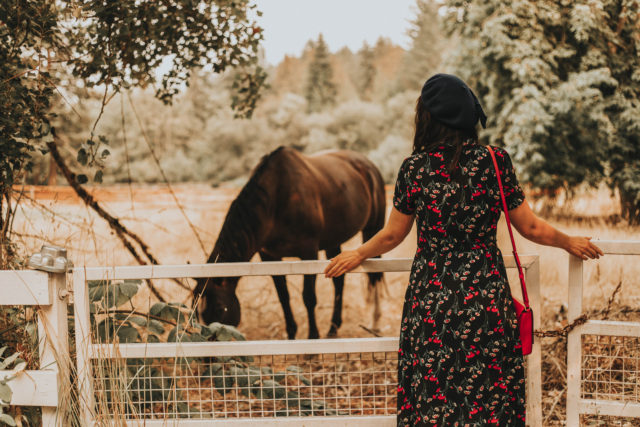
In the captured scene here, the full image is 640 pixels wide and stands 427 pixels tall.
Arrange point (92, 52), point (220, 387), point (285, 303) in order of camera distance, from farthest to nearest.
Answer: point (285, 303) < point (92, 52) < point (220, 387)

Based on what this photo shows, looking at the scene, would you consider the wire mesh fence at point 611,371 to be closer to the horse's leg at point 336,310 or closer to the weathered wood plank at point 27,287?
the weathered wood plank at point 27,287

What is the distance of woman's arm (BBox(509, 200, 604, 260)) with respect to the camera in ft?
6.38

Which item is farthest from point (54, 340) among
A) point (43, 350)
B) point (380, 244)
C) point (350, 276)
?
point (350, 276)

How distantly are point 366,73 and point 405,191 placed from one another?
50183 mm

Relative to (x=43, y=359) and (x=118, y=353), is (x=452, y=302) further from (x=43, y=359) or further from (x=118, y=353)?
(x=43, y=359)

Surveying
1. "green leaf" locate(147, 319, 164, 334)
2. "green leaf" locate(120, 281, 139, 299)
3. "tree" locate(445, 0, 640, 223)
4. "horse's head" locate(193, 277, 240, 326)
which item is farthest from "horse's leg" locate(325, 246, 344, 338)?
"tree" locate(445, 0, 640, 223)

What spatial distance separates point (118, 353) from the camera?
85.7 inches

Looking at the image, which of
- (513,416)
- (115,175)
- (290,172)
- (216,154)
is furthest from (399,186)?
(216,154)

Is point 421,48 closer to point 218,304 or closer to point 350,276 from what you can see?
point 350,276

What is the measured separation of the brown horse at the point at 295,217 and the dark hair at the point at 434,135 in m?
1.65

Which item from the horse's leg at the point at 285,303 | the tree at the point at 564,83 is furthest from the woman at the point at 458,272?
the tree at the point at 564,83

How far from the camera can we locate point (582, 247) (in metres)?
2.13

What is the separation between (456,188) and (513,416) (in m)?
0.86

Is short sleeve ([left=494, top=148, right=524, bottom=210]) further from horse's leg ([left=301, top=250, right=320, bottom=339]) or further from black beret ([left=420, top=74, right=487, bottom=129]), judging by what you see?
horse's leg ([left=301, top=250, right=320, bottom=339])
